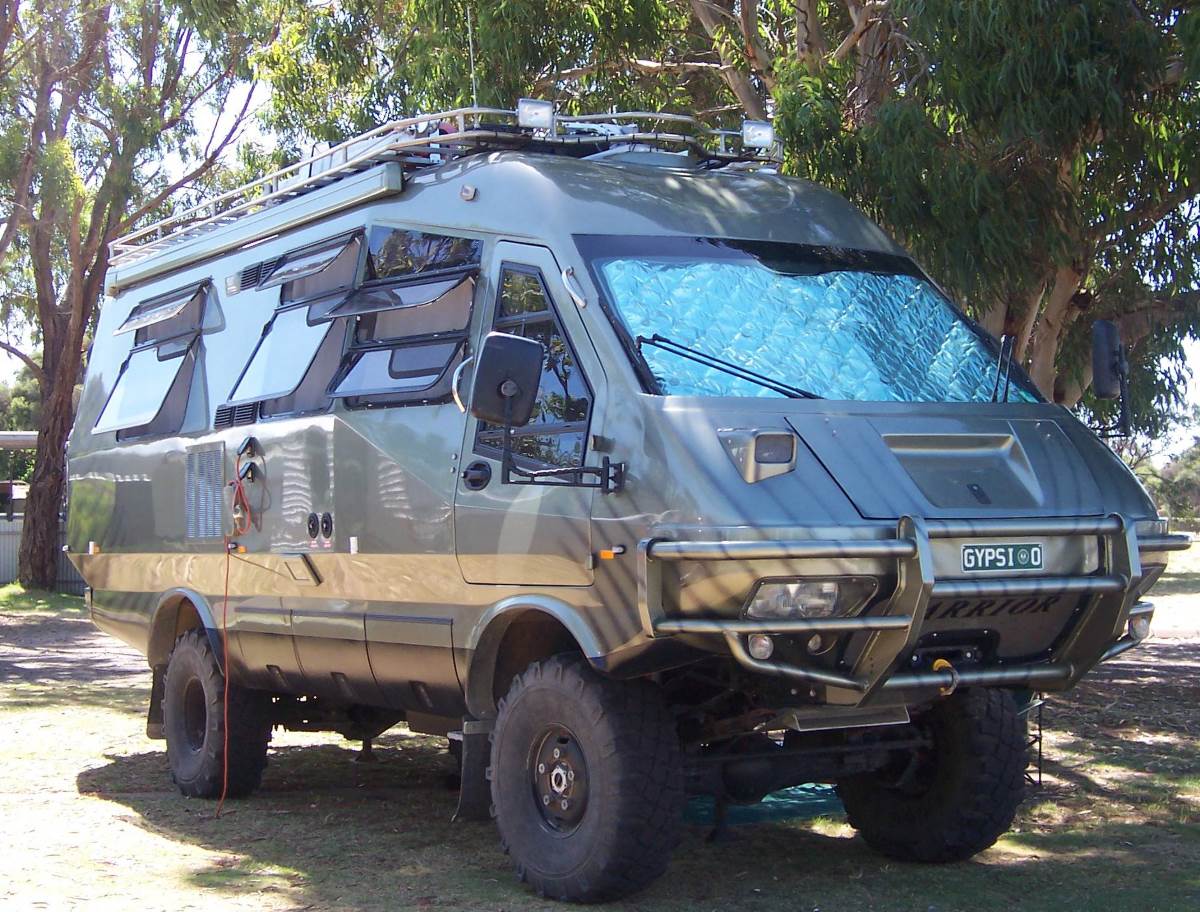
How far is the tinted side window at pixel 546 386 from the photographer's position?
655cm

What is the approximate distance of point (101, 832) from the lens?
323 inches

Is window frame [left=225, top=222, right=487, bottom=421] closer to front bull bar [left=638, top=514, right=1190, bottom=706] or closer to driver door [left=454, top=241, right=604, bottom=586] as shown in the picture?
driver door [left=454, top=241, right=604, bottom=586]

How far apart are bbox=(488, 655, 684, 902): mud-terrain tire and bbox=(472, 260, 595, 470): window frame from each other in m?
0.85

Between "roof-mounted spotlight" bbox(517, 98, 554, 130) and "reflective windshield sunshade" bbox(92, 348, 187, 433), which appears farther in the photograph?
"reflective windshield sunshade" bbox(92, 348, 187, 433)

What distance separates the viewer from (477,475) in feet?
22.8

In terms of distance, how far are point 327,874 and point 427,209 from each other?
3.06 meters

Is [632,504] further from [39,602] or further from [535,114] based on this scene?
[39,602]

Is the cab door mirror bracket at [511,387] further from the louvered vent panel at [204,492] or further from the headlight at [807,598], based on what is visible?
the louvered vent panel at [204,492]

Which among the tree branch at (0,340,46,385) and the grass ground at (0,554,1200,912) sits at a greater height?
the tree branch at (0,340,46,385)

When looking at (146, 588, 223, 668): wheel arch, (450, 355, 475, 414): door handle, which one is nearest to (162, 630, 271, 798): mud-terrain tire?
(146, 588, 223, 668): wheel arch

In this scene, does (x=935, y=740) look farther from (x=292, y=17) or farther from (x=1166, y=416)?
(x=292, y=17)

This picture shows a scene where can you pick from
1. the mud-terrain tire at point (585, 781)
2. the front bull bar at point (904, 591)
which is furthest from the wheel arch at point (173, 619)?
the front bull bar at point (904, 591)

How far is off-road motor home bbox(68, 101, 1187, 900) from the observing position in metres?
5.97

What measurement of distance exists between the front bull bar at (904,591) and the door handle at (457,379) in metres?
1.37
